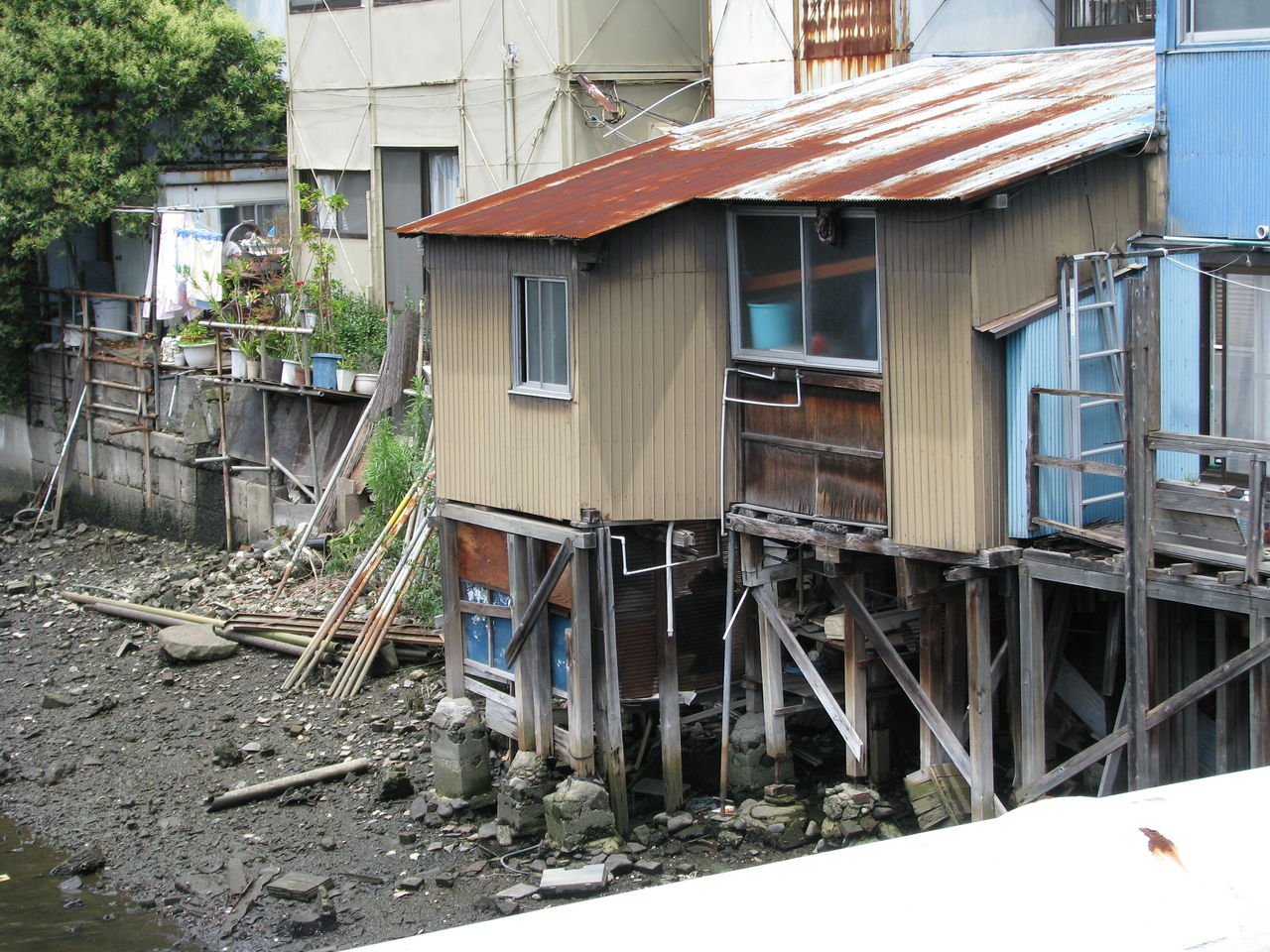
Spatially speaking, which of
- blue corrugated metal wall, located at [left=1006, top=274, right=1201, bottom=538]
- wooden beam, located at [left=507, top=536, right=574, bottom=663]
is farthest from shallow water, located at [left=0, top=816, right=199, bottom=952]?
blue corrugated metal wall, located at [left=1006, top=274, right=1201, bottom=538]

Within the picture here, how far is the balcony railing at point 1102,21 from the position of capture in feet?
50.1

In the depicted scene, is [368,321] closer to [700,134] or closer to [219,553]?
[219,553]

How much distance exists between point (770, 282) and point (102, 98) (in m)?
17.7

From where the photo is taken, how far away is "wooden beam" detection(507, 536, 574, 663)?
13.3 meters

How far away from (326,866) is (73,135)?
1654 centimetres

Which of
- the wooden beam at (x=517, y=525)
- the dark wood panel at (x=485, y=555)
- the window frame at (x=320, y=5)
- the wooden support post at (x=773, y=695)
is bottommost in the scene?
the wooden support post at (x=773, y=695)

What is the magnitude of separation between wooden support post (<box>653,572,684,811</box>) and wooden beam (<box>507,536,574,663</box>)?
954 millimetres

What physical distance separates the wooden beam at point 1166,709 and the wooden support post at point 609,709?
3.83 m

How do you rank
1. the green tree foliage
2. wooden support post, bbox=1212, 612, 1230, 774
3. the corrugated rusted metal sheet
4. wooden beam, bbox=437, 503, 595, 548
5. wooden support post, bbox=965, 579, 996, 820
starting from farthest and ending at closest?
the green tree foliage
the corrugated rusted metal sheet
wooden beam, bbox=437, 503, 595, 548
wooden support post, bbox=965, 579, 996, 820
wooden support post, bbox=1212, 612, 1230, 774

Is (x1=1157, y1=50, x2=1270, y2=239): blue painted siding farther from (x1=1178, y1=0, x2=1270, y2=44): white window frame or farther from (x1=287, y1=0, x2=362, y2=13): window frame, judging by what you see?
(x1=287, y1=0, x2=362, y2=13): window frame

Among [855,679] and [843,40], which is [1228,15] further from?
[843,40]

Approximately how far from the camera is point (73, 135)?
25516mm

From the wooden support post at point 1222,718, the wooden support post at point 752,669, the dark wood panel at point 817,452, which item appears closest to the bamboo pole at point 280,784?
the wooden support post at point 752,669

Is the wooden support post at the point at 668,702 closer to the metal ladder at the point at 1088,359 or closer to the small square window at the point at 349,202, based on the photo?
the metal ladder at the point at 1088,359
